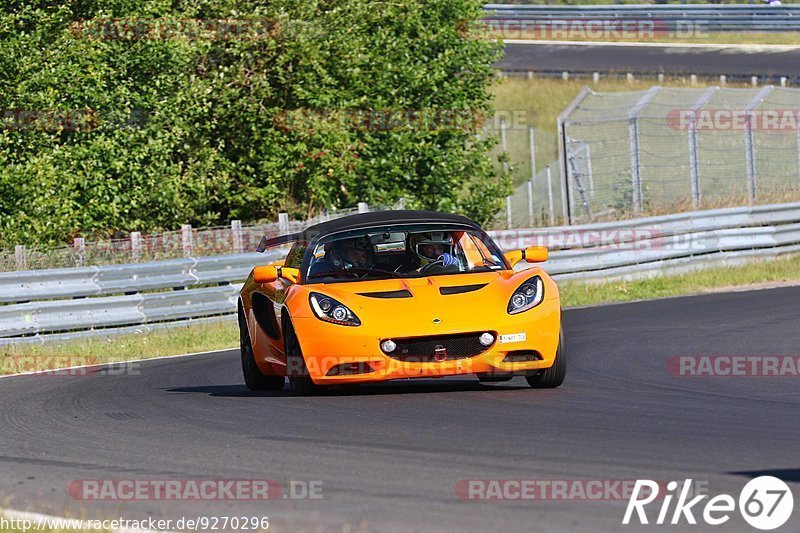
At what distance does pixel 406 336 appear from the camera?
29.6ft

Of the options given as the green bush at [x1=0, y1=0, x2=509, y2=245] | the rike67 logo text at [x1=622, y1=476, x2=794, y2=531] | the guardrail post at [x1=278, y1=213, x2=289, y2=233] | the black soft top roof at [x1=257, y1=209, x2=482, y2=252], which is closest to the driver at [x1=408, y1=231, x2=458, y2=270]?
the black soft top roof at [x1=257, y1=209, x2=482, y2=252]

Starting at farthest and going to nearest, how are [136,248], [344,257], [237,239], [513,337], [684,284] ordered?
[684,284]
[237,239]
[136,248]
[344,257]
[513,337]

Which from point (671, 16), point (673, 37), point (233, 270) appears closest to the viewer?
point (233, 270)

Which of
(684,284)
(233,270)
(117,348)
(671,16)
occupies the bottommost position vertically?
(684,284)

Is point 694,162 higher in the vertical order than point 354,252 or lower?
lower

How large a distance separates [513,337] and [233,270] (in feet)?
32.8

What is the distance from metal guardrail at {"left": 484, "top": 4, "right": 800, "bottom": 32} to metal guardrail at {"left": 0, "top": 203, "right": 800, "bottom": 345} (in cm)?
2693

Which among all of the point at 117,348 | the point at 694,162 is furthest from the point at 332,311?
the point at 694,162

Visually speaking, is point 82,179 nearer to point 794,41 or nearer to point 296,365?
point 296,365

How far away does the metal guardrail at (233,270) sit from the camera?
16.3 m

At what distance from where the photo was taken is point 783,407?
8312mm

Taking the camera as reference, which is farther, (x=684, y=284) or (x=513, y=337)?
(x=684, y=284)

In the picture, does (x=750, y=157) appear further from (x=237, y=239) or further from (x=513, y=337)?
(x=513, y=337)

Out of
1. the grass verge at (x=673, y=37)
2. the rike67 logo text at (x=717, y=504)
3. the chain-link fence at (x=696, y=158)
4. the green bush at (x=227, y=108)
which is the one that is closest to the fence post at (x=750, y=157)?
the chain-link fence at (x=696, y=158)
